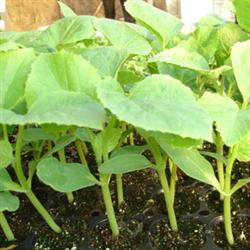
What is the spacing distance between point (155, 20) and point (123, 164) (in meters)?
0.19

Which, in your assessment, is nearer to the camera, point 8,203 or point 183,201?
point 8,203

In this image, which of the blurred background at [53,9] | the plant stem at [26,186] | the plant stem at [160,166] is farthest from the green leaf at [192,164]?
the blurred background at [53,9]

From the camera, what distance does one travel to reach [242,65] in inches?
15.5

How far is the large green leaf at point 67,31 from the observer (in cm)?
49

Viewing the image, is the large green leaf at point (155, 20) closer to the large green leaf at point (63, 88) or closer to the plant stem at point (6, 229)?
the large green leaf at point (63, 88)

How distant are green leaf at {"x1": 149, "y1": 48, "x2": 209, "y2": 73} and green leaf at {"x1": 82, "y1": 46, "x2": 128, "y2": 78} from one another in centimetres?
3

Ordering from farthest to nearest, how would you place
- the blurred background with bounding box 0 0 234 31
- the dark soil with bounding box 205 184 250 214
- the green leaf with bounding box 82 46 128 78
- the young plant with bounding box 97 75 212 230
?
the blurred background with bounding box 0 0 234 31 < the dark soil with bounding box 205 184 250 214 < the green leaf with bounding box 82 46 128 78 < the young plant with bounding box 97 75 212 230

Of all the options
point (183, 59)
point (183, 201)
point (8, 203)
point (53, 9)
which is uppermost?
point (183, 59)

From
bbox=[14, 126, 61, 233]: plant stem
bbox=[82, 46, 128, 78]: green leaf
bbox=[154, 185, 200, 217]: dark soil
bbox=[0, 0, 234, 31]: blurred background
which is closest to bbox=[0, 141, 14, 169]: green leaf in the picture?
bbox=[14, 126, 61, 233]: plant stem

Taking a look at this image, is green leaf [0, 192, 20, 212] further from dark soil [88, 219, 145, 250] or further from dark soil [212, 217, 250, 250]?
dark soil [212, 217, 250, 250]

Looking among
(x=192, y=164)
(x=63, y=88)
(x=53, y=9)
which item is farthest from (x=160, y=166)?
(x=53, y=9)

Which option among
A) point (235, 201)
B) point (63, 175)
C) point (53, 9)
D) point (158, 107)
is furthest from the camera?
point (53, 9)

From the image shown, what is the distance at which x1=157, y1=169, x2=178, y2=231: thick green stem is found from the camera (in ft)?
1.49

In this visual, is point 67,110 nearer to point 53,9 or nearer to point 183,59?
point 183,59
